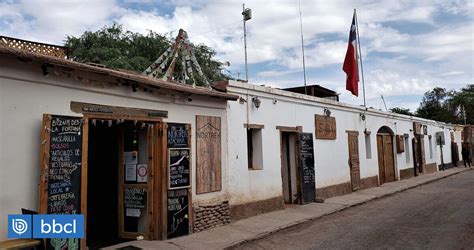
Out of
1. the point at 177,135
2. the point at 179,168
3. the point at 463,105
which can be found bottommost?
the point at 179,168

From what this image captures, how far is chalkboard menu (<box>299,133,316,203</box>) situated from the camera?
496 inches

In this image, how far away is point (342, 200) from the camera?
1335 cm

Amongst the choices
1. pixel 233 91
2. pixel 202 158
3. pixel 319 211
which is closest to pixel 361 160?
pixel 319 211

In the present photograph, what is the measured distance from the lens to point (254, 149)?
11180 mm

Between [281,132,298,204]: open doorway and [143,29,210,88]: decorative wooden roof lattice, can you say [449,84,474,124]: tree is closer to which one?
[281,132,298,204]: open doorway

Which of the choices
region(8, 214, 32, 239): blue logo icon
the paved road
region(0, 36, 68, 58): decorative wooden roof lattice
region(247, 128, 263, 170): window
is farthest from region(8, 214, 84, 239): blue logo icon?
region(247, 128, 263, 170): window

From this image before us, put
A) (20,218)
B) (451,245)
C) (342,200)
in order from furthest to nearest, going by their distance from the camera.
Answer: (342,200) → (451,245) → (20,218)

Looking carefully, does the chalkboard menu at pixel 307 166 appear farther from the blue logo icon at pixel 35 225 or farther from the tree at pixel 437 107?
the tree at pixel 437 107

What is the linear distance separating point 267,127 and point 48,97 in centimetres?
633

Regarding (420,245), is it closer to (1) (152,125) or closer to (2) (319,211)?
(2) (319,211)

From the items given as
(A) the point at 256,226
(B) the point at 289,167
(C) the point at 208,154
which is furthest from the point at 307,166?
(C) the point at 208,154

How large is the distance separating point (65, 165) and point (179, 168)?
253cm

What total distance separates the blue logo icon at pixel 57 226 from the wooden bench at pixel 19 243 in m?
0.12

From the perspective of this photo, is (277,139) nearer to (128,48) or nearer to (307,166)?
(307,166)
